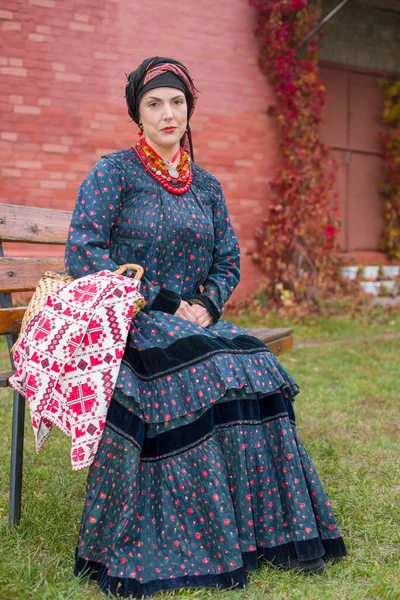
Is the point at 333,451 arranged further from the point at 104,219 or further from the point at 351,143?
the point at 351,143

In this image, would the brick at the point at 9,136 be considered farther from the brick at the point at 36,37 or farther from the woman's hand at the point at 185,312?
the woman's hand at the point at 185,312

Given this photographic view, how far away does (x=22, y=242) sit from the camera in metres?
3.09

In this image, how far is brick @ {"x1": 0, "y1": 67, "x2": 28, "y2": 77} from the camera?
21.0ft

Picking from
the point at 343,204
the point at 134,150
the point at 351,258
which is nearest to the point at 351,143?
the point at 343,204

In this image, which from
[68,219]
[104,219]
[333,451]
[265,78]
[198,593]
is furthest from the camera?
[265,78]

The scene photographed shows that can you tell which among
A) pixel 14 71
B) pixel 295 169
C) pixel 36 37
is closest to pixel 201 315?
pixel 14 71

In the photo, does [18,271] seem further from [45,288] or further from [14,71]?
[14,71]

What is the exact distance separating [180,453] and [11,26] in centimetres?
527

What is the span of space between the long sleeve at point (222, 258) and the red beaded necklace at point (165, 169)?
0.22m

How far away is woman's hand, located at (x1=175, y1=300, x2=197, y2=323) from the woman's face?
2.17 feet

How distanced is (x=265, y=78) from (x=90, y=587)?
644 cm

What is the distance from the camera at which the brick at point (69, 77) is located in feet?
21.7

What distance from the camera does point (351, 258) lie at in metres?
8.94


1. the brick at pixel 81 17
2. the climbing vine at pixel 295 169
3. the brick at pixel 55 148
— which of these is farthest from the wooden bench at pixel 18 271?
the climbing vine at pixel 295 169
